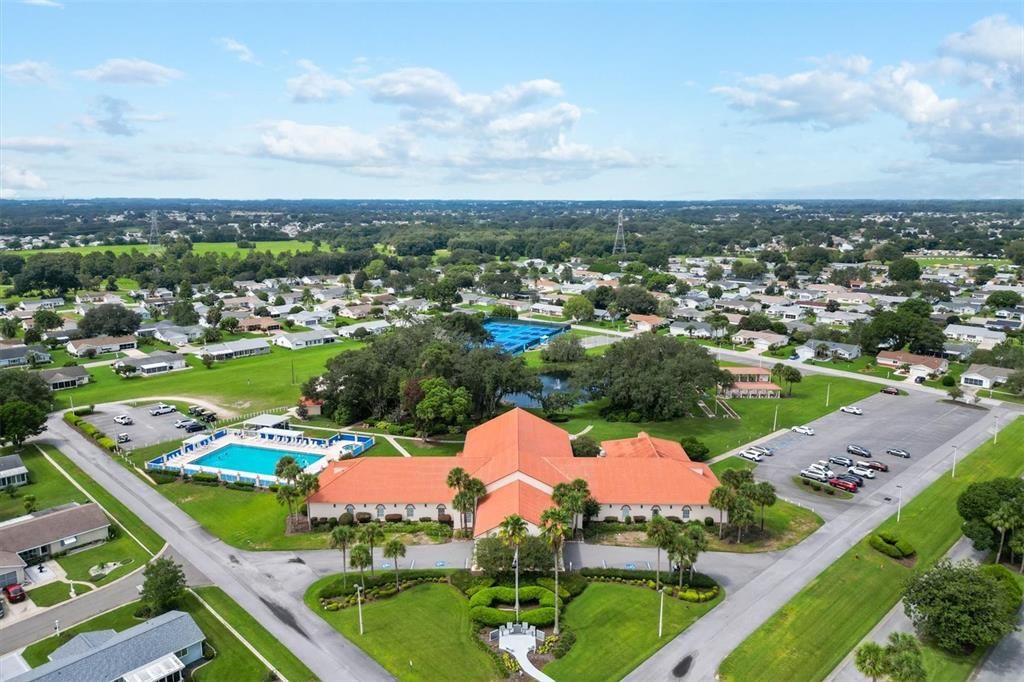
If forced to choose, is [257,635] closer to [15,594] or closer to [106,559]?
[106,559]

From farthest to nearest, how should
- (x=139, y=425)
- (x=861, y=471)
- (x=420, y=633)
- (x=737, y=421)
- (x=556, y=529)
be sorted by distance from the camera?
(x=737, y=421), (x=139, y=425), (x=861, y=471), (x=556, y=529), (x=420, y=633)

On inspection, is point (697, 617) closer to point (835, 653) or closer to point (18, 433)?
point (835, 653)

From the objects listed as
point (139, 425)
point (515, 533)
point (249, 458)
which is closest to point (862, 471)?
point (515, 533)

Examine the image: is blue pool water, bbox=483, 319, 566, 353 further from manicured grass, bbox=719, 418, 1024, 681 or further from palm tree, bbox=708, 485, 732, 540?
manicured grass, bbox=719, 418, 1024, 681

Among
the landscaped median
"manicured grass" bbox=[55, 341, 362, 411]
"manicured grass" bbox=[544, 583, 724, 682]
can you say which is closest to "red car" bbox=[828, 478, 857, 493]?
the landscaped median

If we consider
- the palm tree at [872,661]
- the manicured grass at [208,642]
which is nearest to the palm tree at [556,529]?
the palm tree at [872,661]

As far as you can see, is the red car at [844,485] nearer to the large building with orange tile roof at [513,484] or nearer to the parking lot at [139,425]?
the large building with orange tile roof at [513,484]

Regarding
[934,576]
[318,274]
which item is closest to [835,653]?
[934,576]
